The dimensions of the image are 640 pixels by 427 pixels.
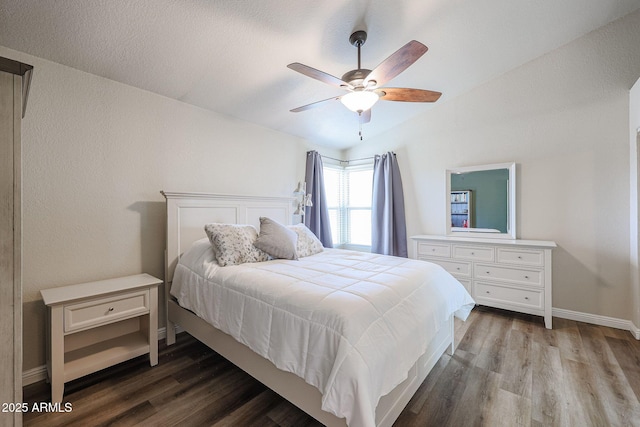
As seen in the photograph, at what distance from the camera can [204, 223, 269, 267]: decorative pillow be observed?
6.89ft

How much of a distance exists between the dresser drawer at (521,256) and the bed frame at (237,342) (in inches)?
48.0

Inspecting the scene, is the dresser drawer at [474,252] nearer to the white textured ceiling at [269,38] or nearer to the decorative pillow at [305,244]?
the decorative pillow at [305,244]

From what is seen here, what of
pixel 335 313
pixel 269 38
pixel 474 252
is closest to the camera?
pixel 335 313

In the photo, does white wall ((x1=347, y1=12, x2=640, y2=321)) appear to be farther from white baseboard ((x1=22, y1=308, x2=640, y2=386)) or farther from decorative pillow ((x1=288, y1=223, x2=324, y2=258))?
decorative pillow ((x1=288, y1=223, x2=324, y2=258))

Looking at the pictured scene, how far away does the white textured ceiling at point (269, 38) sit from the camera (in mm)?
1650

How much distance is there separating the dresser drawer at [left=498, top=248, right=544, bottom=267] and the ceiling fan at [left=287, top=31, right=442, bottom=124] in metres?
1.88

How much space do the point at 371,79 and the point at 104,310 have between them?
7.94 feet

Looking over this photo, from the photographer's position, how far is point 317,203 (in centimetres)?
399

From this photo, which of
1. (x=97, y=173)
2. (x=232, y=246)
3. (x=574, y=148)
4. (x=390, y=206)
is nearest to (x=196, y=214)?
(x=232, y=246)

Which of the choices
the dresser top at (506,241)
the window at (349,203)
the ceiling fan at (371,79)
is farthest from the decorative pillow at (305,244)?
the window at (349,203)

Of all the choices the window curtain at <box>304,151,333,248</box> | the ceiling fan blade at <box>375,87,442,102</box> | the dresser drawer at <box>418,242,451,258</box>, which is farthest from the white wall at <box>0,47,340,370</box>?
the dresser drawer at <box>418,242,451,258</box>

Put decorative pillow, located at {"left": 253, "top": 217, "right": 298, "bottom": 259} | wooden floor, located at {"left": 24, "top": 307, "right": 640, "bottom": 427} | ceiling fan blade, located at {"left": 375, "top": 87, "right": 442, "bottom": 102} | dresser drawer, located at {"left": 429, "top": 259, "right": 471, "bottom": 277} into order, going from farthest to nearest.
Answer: dresser drawer, located at {"left": 429, "top": 259, "right": 471, "bottom": 277} → decorative pillow, located at {"left": 253, "top": 217, "right": 298, "bottom": 259} → ceiling fan blade, located at {"left": 375, "top": 87, "right": 442, "bottom": 102} → wooden floor, located at {"left": 24, "top": 307, "right": 640, "bottom": 427}

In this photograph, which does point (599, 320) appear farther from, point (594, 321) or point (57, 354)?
point (57, 354)

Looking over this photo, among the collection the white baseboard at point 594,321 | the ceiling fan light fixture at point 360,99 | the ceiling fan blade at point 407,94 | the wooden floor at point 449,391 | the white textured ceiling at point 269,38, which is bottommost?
the wooden floor at point 449,391
